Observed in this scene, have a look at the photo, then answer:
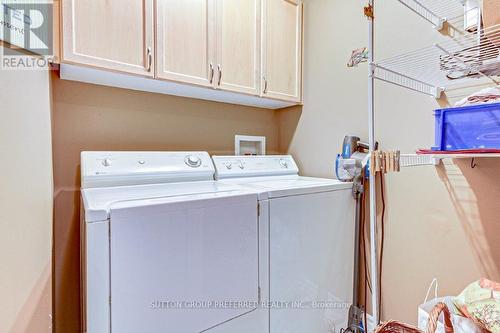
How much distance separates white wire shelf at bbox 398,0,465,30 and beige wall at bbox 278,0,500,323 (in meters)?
0.06

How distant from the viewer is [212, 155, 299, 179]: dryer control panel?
1.80 meters

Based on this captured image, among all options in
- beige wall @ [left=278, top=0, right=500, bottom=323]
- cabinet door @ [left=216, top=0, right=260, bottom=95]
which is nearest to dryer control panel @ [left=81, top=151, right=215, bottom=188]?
cabinet door @ [left=216, top=0, right=260, bottom=95]

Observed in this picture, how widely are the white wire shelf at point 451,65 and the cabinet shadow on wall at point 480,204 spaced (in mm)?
384

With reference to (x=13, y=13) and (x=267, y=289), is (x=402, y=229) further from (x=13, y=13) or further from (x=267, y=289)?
(x=13, y=13)

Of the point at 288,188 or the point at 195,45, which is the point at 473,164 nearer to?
the point at 288,188

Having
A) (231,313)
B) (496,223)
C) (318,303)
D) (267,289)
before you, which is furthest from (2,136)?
(496,223)

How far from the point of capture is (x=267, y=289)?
1.27 meters

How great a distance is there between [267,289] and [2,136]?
1.17 metres

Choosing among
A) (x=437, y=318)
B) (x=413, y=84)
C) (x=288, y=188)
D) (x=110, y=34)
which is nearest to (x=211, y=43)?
(x=110, y=34)

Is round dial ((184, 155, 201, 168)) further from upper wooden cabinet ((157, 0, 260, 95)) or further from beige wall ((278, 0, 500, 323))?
beige wall ((278, 0, 500, 323))

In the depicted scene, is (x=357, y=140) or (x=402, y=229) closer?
(x=402, y=229)

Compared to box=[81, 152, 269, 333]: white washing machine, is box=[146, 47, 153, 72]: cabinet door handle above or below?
above

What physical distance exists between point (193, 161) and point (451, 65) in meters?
1.40

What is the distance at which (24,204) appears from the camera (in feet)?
3.10
